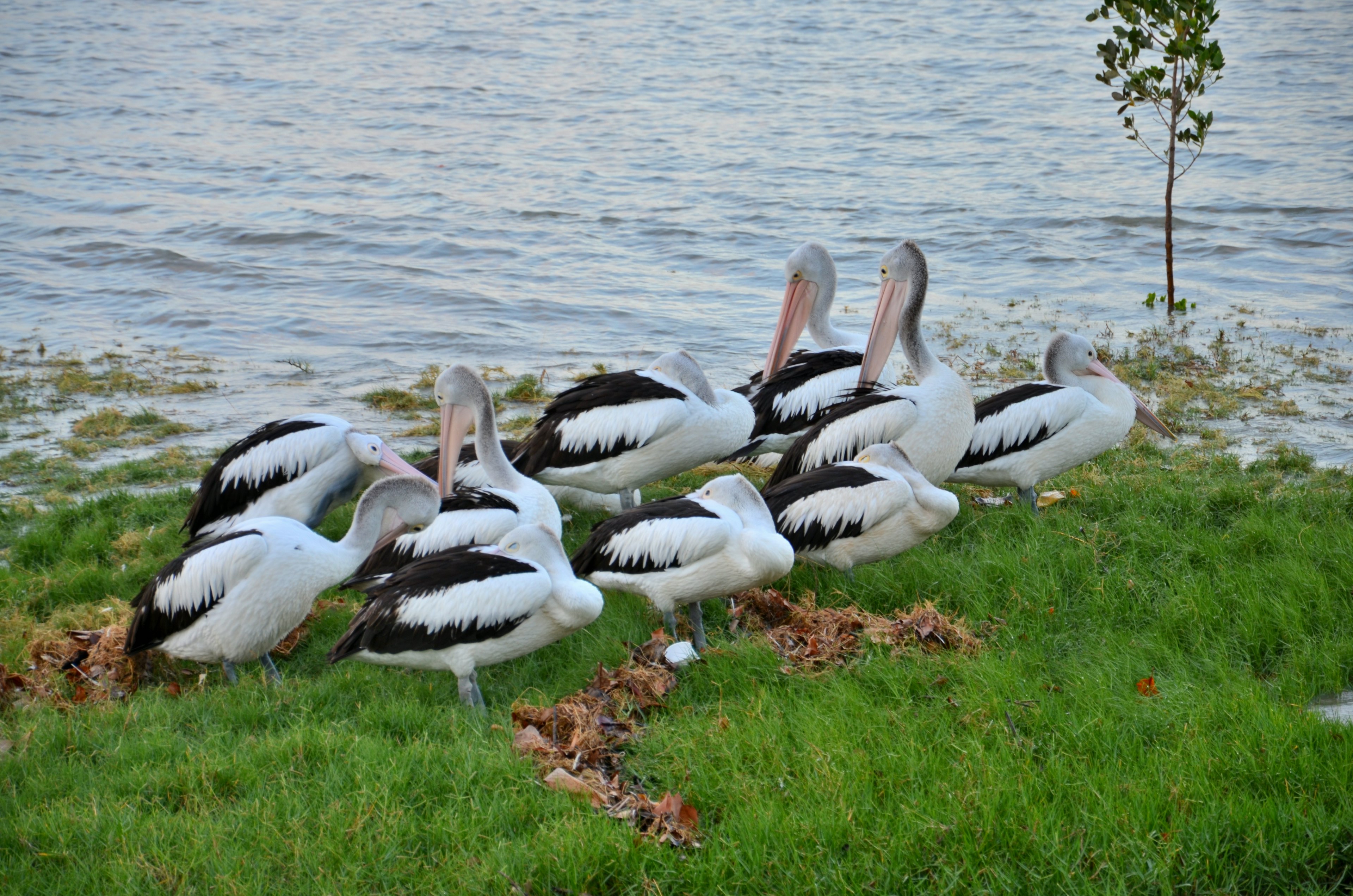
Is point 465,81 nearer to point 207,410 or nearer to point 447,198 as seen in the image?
point 447,198

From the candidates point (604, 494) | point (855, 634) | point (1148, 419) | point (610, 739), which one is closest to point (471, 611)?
point (610, 739)

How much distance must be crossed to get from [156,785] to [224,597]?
1091mm

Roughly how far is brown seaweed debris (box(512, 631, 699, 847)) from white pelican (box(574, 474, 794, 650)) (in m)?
0.26

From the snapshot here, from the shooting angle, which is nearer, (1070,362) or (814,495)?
(814,495)

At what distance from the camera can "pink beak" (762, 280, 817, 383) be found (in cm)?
772

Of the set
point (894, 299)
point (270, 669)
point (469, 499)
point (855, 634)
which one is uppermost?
point (894, 299)

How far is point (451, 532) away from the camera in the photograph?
5.14 metres

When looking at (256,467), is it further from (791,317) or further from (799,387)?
(791,317)

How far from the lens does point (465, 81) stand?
963 inches

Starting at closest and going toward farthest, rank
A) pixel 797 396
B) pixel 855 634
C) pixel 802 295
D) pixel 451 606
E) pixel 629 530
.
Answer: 1. pixel 451 606
2. pixel 855 634
3. pixel 629 530
4. pixel 797 396
5. pixel 802 295

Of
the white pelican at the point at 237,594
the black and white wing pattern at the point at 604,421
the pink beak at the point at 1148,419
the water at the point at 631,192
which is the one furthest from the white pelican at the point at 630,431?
the water at the point at 631,192

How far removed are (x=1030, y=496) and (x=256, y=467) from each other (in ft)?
12.4

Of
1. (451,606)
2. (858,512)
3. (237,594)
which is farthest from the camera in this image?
(858,512)

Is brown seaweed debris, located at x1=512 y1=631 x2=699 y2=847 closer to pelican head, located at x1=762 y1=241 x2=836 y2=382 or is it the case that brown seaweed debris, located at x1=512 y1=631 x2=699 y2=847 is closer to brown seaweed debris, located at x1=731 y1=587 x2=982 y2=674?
brown seaweed debris, located at x1=731 y1=587 x2=982 y2=674
